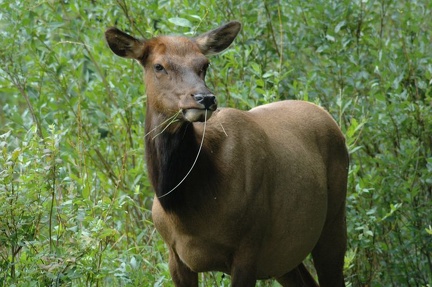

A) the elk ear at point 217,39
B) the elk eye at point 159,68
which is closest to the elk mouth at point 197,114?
the elk eye at point 159,68

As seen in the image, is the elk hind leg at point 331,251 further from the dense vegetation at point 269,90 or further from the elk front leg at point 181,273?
the elk front leg at point 181,273

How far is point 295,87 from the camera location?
10297mm

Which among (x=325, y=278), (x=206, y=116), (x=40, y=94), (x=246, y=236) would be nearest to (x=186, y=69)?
(x=206, y=116)

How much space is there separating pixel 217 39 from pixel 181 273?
5.88 ft

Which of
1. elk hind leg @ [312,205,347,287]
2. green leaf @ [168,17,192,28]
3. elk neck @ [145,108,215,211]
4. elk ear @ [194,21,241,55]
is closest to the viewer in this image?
elk neck @ [145,108,215,211]

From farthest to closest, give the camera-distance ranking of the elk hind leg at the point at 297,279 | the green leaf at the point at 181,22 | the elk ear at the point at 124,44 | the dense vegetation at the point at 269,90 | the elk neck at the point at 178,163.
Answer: the dense vegetation at the point at 269,90 < the green leaf at the point at 181,22 < the elk hind leg at the point at 297,279 < the elk ear at the point at 124,44 < the elk neck at the point at 178,163

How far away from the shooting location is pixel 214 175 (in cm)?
748

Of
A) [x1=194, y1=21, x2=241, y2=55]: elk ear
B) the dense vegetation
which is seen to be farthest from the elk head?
the dense vegetation

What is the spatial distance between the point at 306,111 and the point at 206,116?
1948 millimetres

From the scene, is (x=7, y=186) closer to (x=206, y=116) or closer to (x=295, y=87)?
(x=206, y=116)

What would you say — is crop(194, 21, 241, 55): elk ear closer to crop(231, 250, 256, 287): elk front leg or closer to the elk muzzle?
the elk muzzle

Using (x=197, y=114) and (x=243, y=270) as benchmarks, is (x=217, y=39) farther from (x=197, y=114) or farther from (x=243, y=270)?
(x=243, y=270)

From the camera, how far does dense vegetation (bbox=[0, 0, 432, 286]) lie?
9992 millimetres

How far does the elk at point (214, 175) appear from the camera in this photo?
7402 millimetres
